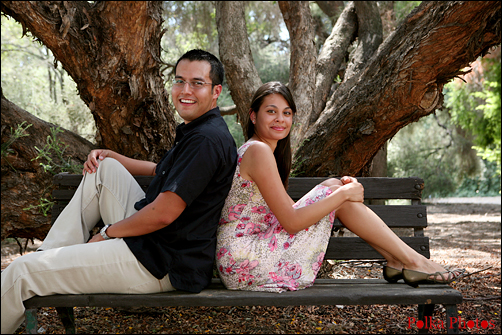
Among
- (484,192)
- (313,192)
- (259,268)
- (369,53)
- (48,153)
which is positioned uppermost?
(369,53)

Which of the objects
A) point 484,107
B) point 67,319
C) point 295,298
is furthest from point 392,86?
point 484,107

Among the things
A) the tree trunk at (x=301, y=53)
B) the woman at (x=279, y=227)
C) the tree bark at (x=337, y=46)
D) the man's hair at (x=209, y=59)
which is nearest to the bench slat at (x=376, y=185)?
the woman at (x=279, y=227)

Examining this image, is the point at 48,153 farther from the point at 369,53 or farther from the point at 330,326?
the point at 369,53

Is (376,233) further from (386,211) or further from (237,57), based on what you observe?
(237,57)

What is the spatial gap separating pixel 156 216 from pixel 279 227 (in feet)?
2.37

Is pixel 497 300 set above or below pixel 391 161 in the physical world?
below

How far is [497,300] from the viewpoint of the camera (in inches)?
156

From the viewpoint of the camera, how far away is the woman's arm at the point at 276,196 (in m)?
2.40

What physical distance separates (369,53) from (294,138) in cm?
146

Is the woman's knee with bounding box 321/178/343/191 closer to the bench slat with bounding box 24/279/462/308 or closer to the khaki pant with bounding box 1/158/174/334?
the bench slat with bounding box 24/279/462/308

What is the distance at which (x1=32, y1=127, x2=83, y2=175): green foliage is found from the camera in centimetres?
362

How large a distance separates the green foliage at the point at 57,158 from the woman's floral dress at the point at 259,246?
176 centimetres

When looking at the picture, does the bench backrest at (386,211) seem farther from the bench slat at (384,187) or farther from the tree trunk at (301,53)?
the tree trunk at (301,53)

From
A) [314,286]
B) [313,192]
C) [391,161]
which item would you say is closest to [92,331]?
[314,286]
